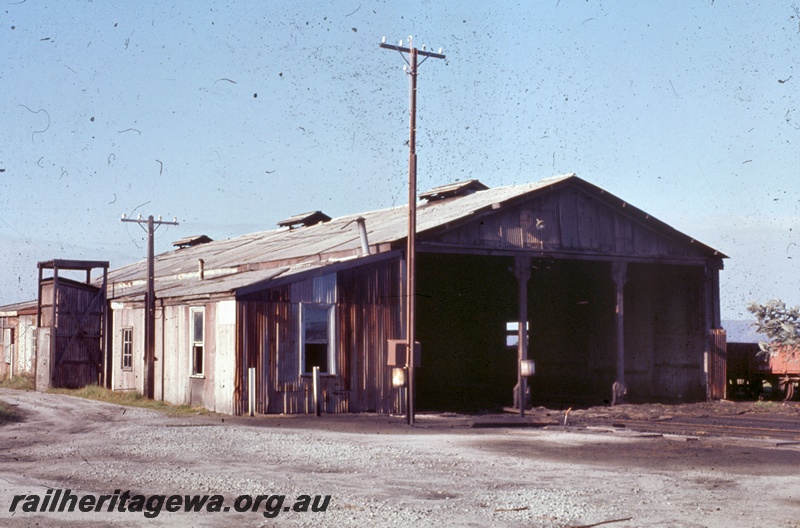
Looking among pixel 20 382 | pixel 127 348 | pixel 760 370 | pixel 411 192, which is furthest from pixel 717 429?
pixel 20 382

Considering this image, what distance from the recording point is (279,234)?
4528 cm

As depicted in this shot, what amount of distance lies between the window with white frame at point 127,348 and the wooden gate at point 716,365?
19212 mm

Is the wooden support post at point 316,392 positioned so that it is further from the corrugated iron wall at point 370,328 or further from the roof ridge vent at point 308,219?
the roof ridge vent at point 308,219

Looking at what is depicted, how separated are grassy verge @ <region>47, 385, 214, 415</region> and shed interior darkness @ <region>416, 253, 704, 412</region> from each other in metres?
7.73

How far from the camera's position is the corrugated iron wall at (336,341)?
24.8 metres

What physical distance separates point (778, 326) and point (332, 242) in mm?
14934

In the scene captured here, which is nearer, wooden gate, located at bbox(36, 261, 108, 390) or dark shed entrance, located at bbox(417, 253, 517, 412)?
wooden gate, located at bbox(36, 261, 108, 390)

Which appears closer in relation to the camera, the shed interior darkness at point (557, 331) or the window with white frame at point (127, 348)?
the window with white frame at point (127, 348)

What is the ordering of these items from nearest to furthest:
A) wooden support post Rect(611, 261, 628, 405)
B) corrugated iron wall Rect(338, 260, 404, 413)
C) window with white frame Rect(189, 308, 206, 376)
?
corrugated iron wall Rect(338, 260, 404, 413), window with white frame Rect(189, 308, 206, 376), wooden support post Rect(611, 261, 628, 405)

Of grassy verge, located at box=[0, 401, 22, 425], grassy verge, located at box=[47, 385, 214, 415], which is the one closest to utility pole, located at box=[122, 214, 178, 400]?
grassy verge, located at box=[47, 385, 214, 415]

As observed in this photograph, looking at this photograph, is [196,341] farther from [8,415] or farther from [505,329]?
[505,329]

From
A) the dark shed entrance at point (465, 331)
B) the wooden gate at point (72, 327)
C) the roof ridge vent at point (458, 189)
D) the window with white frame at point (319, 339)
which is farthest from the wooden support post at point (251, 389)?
the roof ridge vent at point (458, 189)

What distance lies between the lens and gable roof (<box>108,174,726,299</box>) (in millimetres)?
28453

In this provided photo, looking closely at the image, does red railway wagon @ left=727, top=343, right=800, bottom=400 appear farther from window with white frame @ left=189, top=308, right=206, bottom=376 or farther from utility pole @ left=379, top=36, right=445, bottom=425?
window with white frame @ left=189, top=308, right=206, bottom=376
